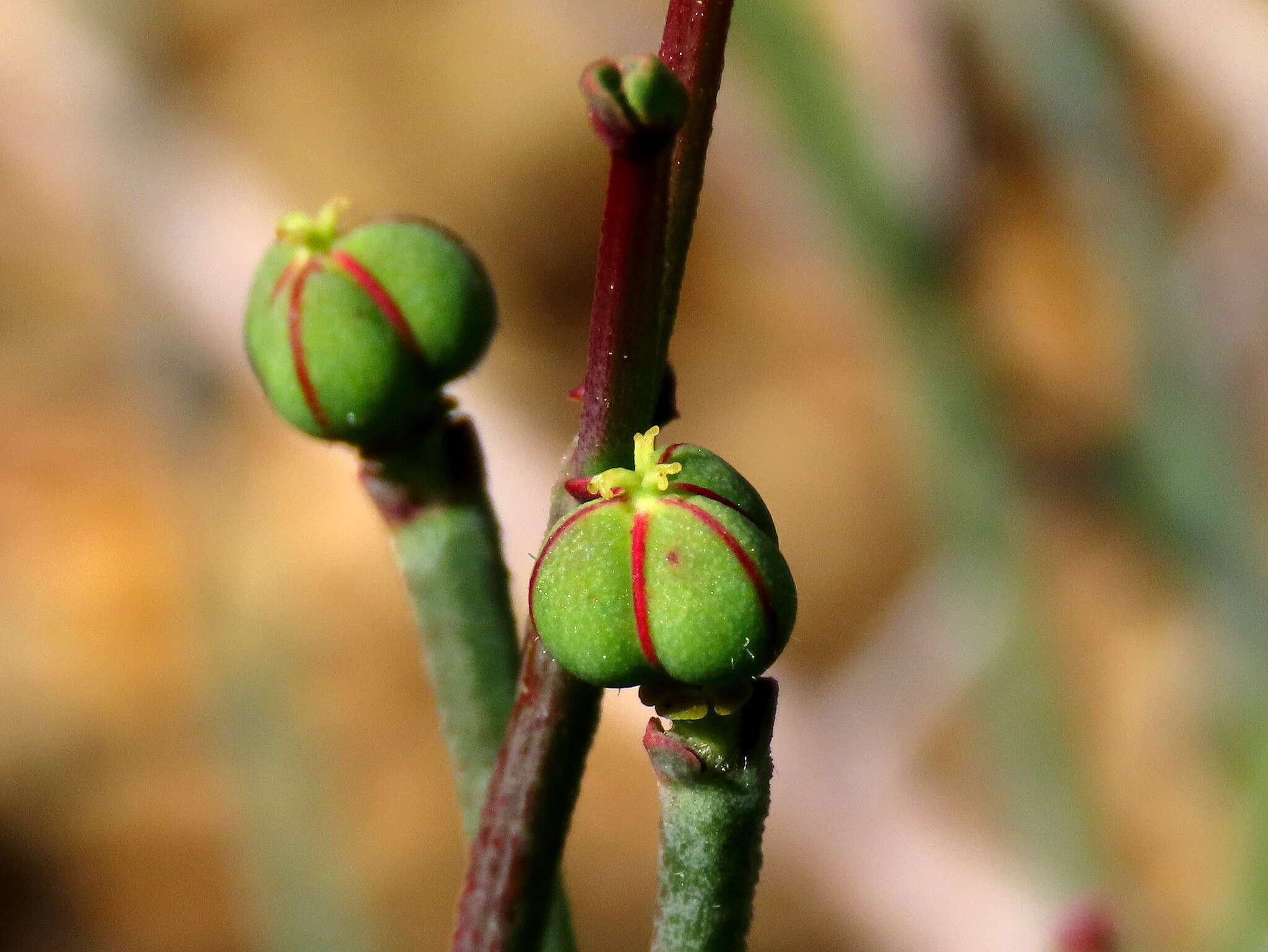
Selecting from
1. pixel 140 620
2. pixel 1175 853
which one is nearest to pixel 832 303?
pixel 1175 853

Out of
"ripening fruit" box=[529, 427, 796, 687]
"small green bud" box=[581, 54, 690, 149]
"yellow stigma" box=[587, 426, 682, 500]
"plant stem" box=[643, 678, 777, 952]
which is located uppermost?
"small green bud" box=[581, 54, 690, 149]

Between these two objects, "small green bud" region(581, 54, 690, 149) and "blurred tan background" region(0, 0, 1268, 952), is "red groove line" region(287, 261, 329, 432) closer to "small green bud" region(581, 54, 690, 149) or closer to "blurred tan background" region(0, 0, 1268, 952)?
"small green bud" region(581, 54, 690, 149)

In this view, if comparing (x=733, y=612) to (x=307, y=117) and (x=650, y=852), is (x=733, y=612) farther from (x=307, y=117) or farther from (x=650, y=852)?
(x=307, y=117)

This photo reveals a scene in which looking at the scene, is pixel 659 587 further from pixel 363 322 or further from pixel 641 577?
pixel 363 322

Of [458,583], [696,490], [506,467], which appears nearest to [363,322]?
[458,583]

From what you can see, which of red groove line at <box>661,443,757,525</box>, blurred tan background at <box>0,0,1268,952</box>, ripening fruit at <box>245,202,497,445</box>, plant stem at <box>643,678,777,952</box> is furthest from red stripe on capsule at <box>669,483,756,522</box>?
blurred tan background at <box>0,0,1268,952</box>

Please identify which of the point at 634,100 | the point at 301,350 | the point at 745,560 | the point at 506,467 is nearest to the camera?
the point at 634,100

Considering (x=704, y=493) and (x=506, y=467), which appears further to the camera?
(x=506, y=467)
